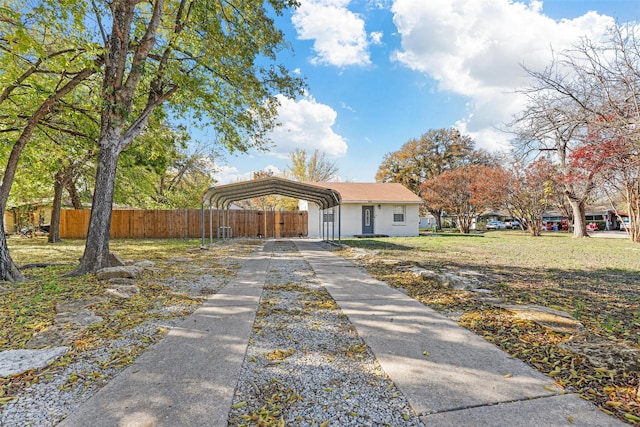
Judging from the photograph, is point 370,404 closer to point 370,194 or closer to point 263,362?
point 263,362

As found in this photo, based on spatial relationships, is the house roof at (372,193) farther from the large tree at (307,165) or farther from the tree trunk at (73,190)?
the tree trunk at (73,190)

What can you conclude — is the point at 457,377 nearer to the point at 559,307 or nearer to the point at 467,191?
the point at 559,307

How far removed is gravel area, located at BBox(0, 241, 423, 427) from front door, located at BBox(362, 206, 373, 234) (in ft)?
52.8

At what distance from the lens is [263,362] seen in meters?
2.53

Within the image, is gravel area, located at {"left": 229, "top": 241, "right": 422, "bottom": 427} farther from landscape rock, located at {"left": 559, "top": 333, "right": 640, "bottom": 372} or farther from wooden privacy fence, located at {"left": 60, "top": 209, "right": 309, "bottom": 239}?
wooden privacy fence, located at {"left": 60, "top": 209, "right": 309, "bottom": 239}

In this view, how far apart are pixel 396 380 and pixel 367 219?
17711mm

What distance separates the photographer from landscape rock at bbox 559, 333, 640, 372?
90.7 inches

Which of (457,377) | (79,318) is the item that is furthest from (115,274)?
(457,377)

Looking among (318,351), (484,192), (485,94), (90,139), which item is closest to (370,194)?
(484,192)

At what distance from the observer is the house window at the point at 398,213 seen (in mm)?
20000

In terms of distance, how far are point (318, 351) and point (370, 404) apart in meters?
0.89

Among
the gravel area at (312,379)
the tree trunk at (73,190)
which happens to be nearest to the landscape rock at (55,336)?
the gravel area at (312,379)

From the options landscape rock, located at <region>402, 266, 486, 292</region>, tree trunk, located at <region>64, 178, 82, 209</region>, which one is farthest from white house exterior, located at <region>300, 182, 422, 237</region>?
landscape rock, located at <region>402, 266, 486, 292</region>

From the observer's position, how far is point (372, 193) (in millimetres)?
20406
